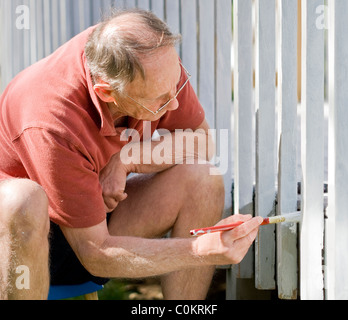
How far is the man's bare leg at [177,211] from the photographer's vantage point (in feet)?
8.70

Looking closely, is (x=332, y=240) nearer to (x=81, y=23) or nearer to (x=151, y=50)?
(x=151, y=50)

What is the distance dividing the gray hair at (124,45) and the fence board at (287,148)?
46 cm

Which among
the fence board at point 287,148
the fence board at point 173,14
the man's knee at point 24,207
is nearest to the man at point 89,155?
the man's knee at point 24,207

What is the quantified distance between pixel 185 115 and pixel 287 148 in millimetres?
441

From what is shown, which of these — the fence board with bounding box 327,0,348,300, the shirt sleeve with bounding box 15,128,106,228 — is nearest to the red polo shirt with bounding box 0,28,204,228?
the shirt sleeve with bounding box 15,128,106,228

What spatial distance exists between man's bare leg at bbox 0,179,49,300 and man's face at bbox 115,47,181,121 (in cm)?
45

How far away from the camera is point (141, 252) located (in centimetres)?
234

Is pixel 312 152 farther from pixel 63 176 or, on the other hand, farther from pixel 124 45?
pixel 63 176

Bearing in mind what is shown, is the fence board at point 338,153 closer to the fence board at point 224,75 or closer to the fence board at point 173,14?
the fence board at point 224,75

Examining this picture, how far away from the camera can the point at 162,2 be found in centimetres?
317

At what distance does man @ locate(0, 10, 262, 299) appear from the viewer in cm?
221

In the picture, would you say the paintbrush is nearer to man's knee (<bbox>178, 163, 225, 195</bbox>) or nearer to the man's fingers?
the man's fingers

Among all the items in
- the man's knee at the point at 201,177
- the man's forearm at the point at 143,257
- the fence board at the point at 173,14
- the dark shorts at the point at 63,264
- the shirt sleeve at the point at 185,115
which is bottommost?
the dark shorts at the point at 63,264
